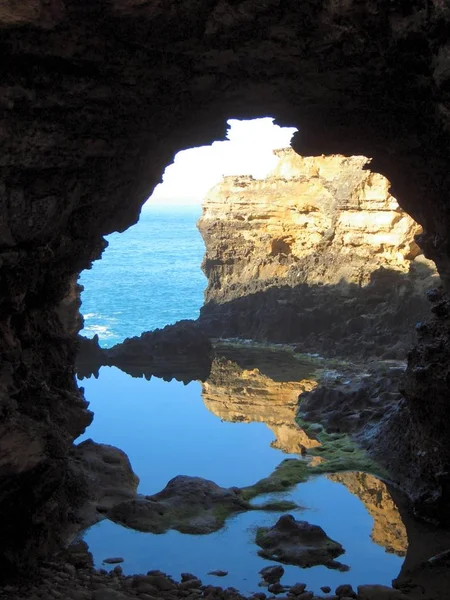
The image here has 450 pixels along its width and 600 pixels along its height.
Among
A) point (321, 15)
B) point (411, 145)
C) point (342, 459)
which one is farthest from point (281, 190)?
point (321, 15)

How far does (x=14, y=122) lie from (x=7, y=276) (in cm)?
257

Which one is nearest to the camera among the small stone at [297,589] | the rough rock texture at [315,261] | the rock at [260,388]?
the small stone at [297,589]

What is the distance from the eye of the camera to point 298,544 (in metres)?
12.9

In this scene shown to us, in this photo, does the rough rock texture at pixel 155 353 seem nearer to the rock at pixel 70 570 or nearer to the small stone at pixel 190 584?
the rock at pixel 70 570

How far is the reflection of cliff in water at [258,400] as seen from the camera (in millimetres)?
20656

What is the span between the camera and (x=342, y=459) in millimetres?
17953

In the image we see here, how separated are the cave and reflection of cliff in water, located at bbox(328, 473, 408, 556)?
29.1 inches

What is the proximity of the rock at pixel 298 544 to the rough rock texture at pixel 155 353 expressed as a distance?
1891 cm

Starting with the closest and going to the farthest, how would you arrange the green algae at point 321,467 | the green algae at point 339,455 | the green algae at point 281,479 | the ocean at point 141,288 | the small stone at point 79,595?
the small stone at point 79,595, the green algae at point 281,479, the green algae at point 321,467, the green algae at point 339,455, the ocean at point 141,288

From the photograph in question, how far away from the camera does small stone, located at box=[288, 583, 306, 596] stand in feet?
36.5

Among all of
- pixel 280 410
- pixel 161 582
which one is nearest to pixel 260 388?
pixel 280 410

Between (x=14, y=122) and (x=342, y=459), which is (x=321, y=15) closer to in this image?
(x=14, y=122)

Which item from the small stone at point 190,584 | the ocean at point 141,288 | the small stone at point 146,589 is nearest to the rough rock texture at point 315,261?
the ocean at point 141,288

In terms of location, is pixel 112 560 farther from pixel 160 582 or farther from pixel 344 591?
pixel 344 591
